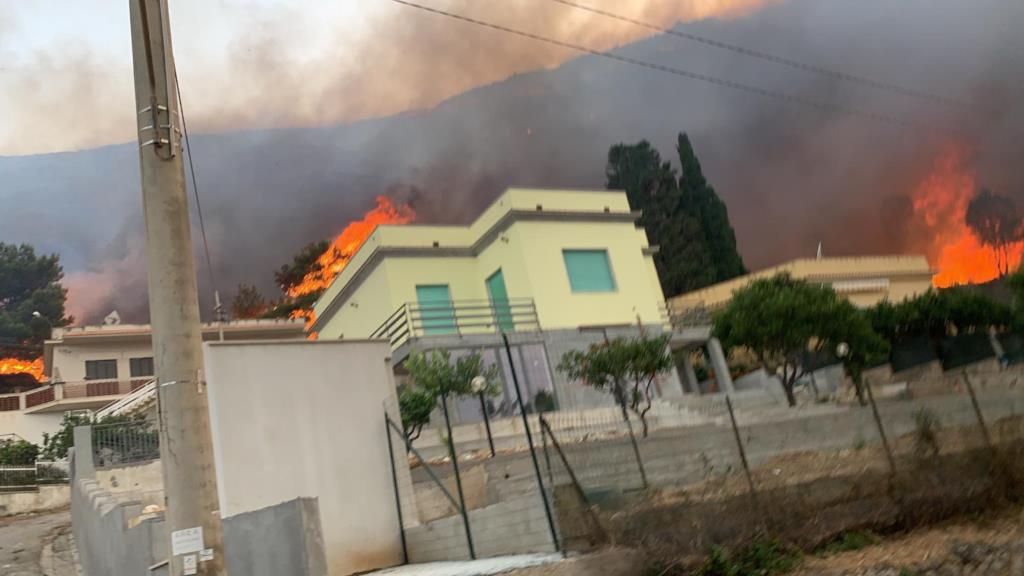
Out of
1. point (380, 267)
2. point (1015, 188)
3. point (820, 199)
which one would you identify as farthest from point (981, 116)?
point (380, 267)

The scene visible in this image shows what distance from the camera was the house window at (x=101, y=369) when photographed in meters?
37.6

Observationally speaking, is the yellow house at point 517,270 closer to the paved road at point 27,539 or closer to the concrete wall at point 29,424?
the paved road at point 27,539

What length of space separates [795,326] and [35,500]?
2372 cm

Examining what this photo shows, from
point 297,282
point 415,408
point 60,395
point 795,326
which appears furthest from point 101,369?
point 795,326

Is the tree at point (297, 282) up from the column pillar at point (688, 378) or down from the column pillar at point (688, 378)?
up

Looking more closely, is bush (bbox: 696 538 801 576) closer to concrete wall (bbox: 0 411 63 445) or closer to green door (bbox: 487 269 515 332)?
green door (bbox: 487 269 515 332)

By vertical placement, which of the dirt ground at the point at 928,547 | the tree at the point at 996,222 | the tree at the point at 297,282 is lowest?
the dirt ground at the point at 928,547

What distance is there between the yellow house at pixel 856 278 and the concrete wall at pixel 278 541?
3096cm

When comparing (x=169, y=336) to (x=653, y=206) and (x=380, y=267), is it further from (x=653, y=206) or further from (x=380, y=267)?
(x=653, y=206)

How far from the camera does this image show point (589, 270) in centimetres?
2767

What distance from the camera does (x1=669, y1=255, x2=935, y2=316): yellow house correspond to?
3853 centimetres

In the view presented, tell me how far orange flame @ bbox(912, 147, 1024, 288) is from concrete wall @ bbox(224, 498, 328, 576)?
203 ft

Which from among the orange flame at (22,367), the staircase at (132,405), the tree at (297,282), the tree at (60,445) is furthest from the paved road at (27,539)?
the orange flame at (22,367)

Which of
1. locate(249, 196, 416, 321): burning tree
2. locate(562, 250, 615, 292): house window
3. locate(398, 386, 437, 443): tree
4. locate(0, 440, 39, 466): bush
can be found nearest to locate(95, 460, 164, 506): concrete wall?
locate(398, 386, 437, 443): tree
